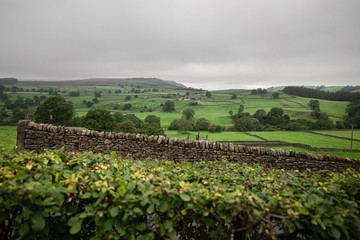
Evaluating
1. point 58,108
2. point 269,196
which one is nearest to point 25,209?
point 269,196

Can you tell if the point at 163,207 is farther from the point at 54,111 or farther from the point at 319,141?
the point at 54,111

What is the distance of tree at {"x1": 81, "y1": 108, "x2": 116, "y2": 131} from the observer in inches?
1547

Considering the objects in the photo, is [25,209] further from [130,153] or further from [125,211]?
[130,153]

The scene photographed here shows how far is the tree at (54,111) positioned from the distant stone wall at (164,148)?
3753cm

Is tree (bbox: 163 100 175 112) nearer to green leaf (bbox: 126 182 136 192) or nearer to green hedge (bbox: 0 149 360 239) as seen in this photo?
green hedge (bbox: 0 149 360 239)

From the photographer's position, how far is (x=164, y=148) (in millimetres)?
7230

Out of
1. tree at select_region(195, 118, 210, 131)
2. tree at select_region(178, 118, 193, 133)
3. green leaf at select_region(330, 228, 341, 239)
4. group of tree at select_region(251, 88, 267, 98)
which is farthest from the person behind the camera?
group of tree at select_region(251, 88, 267, 98)

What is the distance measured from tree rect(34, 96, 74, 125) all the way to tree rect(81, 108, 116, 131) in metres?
4.50

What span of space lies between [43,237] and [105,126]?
4201 cm

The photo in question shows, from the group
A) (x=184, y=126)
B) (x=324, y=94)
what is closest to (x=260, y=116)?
(x=184, y=126)

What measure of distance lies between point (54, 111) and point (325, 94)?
128m

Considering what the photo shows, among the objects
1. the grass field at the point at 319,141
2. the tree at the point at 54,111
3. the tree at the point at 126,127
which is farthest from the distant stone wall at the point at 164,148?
the tree at the point at 54,111

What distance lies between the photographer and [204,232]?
2465 mm

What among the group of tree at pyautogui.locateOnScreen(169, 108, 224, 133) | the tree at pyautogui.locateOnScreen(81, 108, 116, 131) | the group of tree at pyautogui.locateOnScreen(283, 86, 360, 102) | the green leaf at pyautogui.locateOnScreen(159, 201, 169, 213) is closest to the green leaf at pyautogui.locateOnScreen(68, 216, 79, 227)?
the green leaf at pyautogui.locateOnScreen(159, 201, 169, 213)
